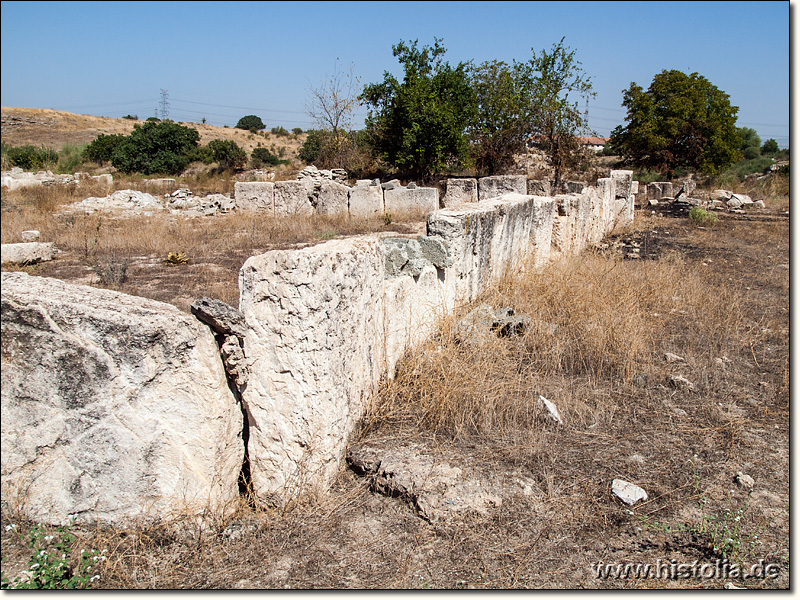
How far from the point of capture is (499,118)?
1998cm

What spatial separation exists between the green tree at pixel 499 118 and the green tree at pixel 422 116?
0.54 metres

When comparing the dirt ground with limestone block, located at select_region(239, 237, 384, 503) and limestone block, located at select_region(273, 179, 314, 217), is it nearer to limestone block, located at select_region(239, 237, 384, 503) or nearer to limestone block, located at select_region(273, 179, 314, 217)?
limestone block, located at select_region(239, 237, 384, 503)

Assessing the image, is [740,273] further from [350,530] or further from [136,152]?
[136,152]

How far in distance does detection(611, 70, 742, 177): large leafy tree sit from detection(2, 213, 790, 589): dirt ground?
24456 mm

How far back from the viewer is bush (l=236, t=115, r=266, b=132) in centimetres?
5350

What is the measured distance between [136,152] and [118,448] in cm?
2478

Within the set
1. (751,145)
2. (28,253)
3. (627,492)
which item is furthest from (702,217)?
(751,145)

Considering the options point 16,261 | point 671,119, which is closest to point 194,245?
point 16,261

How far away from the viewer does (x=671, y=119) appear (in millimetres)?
25203

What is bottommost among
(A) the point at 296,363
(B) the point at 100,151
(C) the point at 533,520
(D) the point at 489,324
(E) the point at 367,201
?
(C) the point at 533,520

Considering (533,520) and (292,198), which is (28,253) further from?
(533,520)

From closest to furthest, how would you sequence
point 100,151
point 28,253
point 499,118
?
point 28,253 → point 499,118 → point 100,151

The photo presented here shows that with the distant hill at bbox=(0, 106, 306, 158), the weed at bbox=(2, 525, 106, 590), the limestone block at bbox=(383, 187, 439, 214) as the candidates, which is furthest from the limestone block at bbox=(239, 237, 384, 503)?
the distant hill at bbox=(0, 106, 306, 158)

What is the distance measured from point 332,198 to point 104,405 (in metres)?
12.4
